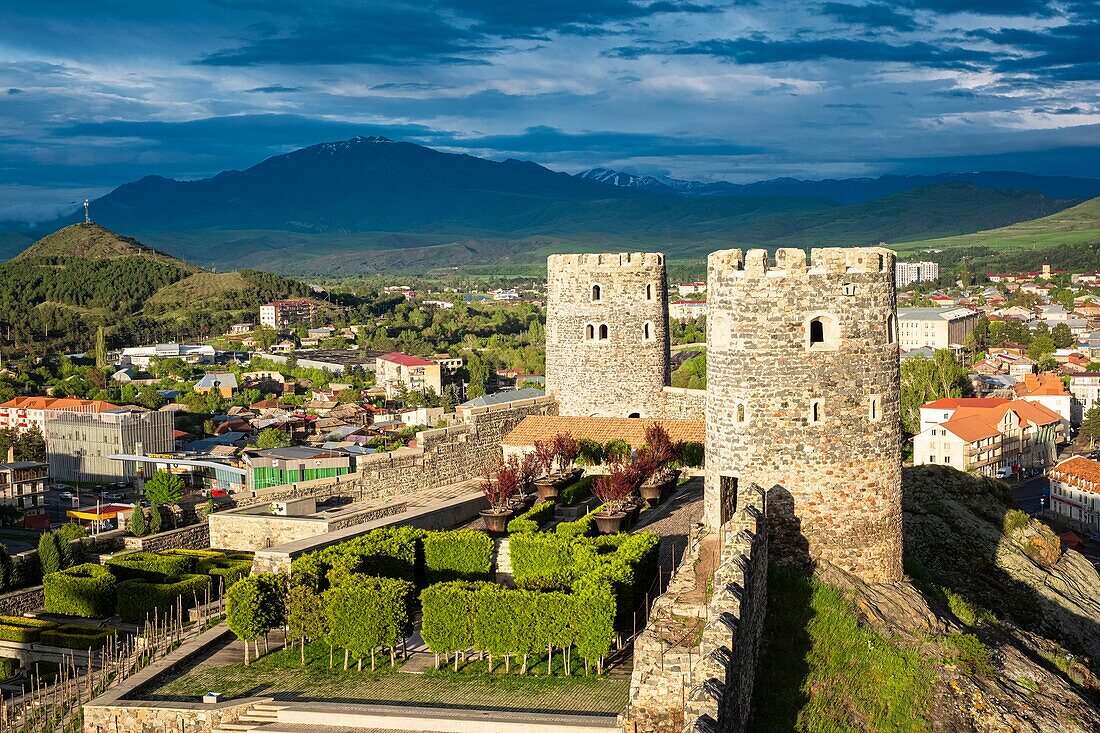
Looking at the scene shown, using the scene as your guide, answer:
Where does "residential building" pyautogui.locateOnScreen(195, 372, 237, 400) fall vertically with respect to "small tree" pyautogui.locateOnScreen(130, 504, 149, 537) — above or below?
below

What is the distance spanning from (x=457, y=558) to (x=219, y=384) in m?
101

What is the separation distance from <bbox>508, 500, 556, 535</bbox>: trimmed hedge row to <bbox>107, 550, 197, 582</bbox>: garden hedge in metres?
5.78

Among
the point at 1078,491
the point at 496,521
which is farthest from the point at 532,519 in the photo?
the point at 1078,491

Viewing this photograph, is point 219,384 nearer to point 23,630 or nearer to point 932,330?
point 932,330

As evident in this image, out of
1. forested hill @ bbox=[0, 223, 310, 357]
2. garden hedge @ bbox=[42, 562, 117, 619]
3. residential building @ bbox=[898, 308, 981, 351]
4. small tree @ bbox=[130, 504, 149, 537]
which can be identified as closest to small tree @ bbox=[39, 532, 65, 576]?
garden hedge @ bbox=[42, 562, 117, 619]

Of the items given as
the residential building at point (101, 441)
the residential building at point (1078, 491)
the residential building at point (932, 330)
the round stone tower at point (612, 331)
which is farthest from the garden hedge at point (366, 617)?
the residential building at point (932, 330)

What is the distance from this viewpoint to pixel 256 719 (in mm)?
15297

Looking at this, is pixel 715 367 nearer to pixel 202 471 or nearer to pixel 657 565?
pixel 657 565

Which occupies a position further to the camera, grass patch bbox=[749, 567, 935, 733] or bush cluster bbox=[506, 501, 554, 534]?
bush cluster bbox=[506, 501, 554, 534]

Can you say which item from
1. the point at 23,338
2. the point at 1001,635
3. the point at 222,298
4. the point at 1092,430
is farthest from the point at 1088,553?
the point at 222,298

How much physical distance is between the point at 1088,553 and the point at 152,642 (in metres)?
50.9

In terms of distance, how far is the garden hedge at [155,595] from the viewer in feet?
68.2

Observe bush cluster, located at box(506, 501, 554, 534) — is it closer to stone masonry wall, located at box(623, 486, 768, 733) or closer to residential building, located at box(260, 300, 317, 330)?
stone masonry wall, located at box(623, 486, 768, 733)

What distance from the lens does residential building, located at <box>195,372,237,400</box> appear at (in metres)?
115
